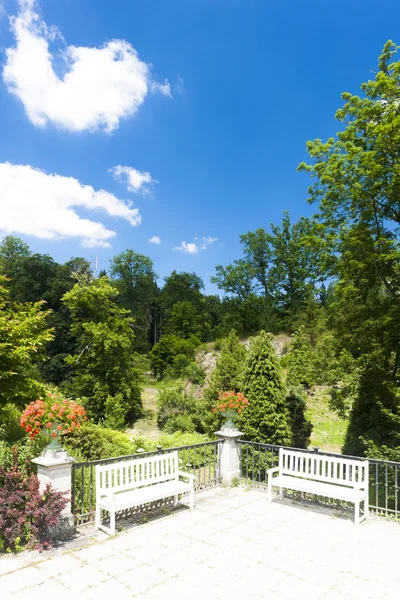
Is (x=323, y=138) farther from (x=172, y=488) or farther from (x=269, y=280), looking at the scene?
(x=269, y=280)

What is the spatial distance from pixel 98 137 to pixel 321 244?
9.10 metres

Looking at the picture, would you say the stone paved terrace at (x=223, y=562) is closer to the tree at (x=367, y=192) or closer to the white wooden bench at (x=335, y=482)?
the white wooden bench at (x=335, y=482)

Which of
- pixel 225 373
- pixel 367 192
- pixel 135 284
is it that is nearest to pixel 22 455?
pixel 367 192

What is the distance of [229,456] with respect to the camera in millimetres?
7324

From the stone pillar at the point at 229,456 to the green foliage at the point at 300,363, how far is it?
1359 centimetres

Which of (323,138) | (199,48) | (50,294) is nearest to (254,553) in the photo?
(199,48)

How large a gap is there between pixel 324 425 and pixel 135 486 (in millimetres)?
14592

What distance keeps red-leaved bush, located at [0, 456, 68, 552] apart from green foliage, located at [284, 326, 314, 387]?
17303 millimetres

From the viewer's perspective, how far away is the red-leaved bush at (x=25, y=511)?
14.1ft

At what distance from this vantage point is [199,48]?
36.2 feet

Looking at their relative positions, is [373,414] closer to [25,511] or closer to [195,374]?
[25,511]

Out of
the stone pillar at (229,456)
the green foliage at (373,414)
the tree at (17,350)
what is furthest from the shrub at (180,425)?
the stone pillar at (229,456)

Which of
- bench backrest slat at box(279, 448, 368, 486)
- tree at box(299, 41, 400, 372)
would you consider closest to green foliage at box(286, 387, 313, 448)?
tree at box(299, 41, 400, 372)

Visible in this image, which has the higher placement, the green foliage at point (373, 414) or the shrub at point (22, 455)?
the shrub at point (22, 455)
